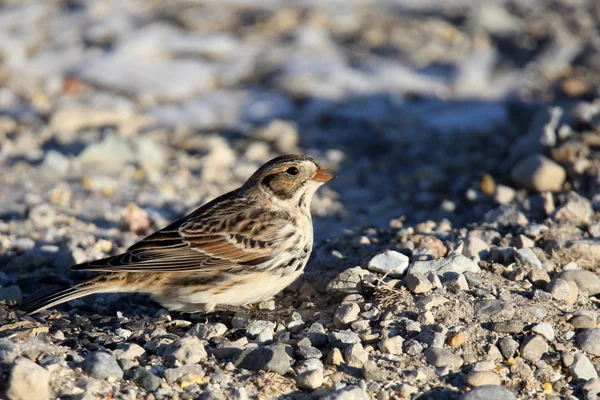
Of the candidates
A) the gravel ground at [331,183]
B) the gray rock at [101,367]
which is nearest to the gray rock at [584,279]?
the gravel ground at [331,183]

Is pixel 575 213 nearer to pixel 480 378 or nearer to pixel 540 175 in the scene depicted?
pixel 540 175

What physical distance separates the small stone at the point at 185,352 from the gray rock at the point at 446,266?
5.96ft

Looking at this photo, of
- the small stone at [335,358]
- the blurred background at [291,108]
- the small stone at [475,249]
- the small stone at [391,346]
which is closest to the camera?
the small stone at [335,358]

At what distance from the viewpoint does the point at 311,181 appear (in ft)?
24.4

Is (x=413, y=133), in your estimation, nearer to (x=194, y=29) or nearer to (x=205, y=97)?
(x=205, y=97)

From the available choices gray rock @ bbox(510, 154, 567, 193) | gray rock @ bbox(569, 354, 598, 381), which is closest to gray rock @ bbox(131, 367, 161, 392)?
gray rock @ bbox(569, 354, 598, 381)

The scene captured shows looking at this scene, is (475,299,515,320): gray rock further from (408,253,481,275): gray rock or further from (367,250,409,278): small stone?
(367,250,409,278): small stone

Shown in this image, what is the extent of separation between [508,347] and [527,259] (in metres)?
1.19

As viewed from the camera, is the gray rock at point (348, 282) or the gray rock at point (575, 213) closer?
the gray rock at point (348, 282)

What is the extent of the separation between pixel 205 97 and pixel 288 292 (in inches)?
219

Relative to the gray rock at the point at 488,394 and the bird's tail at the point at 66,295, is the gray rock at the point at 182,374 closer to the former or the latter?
the bird's tail at the point at 66,295

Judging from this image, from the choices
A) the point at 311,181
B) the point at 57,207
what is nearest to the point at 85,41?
the point at 57,207

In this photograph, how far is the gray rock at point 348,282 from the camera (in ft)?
21.8

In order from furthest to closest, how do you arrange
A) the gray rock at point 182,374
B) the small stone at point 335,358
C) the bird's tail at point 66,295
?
the bird's tail at point 66,295 < the small stone at point 335,358 < the gray rock at point 182,374
